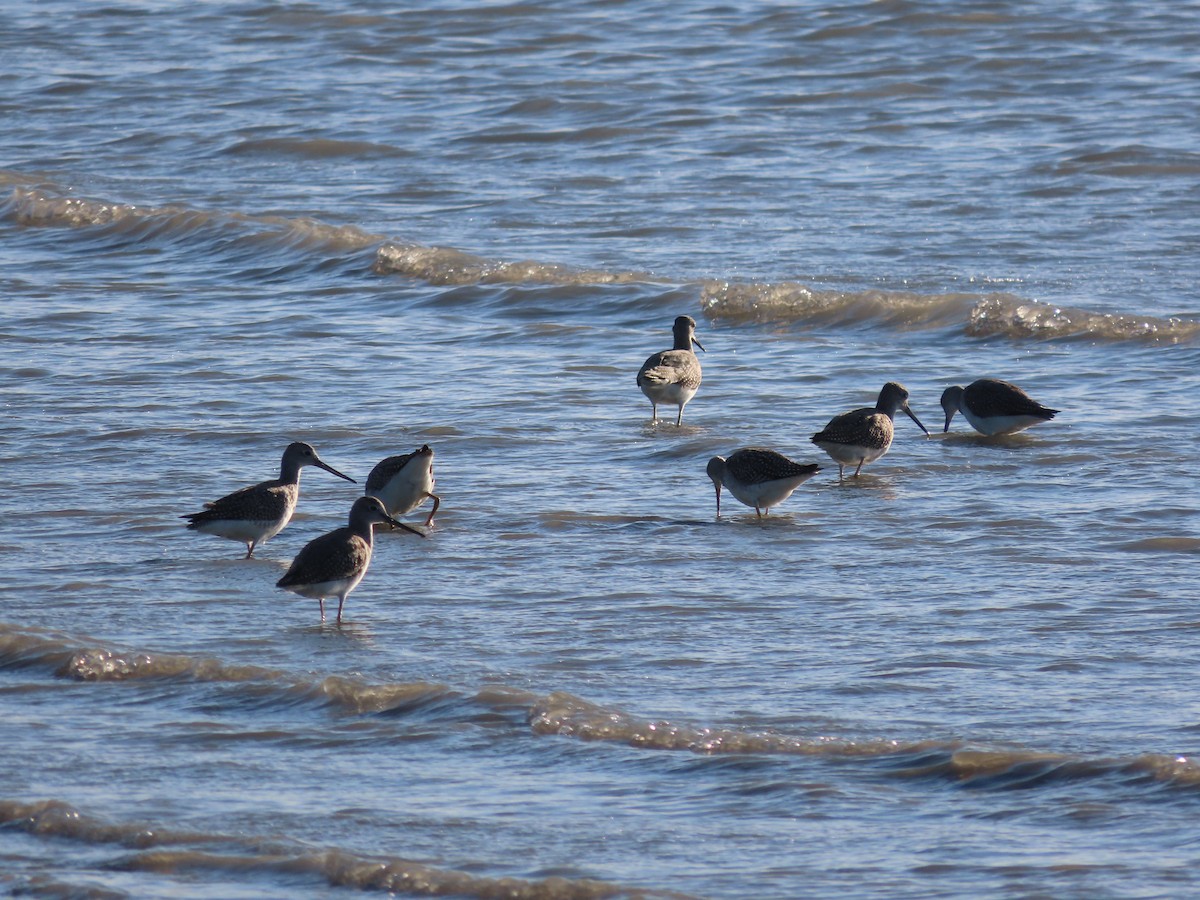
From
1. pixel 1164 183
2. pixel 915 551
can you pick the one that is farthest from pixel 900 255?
pixel 915 551

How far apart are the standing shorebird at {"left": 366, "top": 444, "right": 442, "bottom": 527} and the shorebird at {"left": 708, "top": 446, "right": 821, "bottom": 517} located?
1.51 m

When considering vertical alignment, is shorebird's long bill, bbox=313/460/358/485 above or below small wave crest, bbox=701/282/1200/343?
below

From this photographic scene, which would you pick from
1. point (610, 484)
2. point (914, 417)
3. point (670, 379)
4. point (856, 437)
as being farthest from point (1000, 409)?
point (610, 484)

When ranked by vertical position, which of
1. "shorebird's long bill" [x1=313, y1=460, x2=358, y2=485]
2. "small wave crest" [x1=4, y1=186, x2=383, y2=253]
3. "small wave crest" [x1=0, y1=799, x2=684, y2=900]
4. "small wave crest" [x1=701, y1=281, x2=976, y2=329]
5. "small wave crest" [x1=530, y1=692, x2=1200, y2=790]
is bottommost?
"small wave crest" [x1=0, y1=799, x2=684, y2=900]

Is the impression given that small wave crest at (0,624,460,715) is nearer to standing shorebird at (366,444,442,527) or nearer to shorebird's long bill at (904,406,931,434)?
standing shorebird at (366,444,442,527)

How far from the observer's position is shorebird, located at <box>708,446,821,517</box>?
957 centimetres

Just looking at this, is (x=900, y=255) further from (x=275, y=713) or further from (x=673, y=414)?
(x=275, y=713)

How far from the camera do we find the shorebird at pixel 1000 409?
11.2 m

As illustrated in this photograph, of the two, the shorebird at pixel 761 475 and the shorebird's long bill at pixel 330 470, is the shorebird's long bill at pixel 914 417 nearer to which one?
the shorebird at pixel 761 475

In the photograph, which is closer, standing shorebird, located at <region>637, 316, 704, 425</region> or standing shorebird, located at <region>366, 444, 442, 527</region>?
standing shorebird, located at <region>366, 444, 442, 527</region>

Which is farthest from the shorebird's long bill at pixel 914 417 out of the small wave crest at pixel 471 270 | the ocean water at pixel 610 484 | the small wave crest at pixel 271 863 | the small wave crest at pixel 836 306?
the small wave crest at pixel 271 863

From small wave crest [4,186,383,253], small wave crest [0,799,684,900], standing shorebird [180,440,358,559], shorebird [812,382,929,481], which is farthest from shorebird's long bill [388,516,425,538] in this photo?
small wave crest [4,186,383,253]

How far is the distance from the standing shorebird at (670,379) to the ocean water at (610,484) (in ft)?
0.78

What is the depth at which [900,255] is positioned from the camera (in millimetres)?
15797
